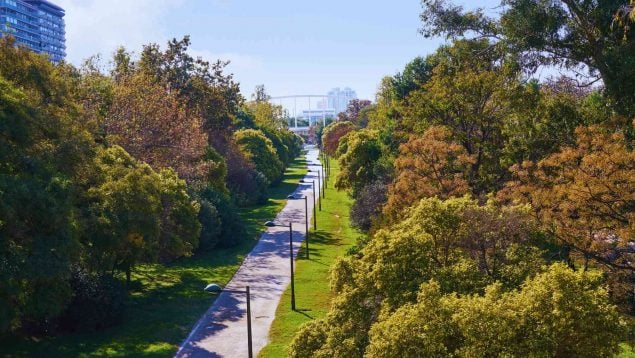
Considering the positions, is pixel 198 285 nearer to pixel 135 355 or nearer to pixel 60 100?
pixel 135 355

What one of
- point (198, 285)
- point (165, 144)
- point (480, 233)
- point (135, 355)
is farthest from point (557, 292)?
point (165, 144)

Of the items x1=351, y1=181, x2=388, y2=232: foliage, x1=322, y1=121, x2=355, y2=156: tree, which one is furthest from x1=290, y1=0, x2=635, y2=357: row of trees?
x1=322, y1=121, x2=355, y2=156: tree

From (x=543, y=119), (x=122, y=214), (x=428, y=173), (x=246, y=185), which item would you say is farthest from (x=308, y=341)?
(x=246, y=185)

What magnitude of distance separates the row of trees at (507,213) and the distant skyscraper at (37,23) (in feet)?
407

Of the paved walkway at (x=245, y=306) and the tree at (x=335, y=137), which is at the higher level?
the tree at (x=335, y=137)

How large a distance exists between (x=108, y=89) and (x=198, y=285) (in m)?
17.1

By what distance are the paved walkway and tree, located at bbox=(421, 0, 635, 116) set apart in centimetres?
1760

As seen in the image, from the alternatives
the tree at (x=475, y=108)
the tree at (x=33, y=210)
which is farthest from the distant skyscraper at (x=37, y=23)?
the tree at (x=33, y=210)

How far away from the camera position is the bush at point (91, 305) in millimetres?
26500

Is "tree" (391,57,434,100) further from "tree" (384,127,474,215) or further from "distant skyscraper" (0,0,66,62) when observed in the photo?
"distant skyscraper" (0,0,66,62)

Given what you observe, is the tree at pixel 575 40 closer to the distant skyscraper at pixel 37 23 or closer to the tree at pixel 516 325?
the tree at pixel 516 325

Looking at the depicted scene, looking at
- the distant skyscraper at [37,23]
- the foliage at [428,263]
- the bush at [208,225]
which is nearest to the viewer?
the foliage at [428,263]

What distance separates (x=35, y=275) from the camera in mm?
19312

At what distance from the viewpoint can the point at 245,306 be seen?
103 ft
